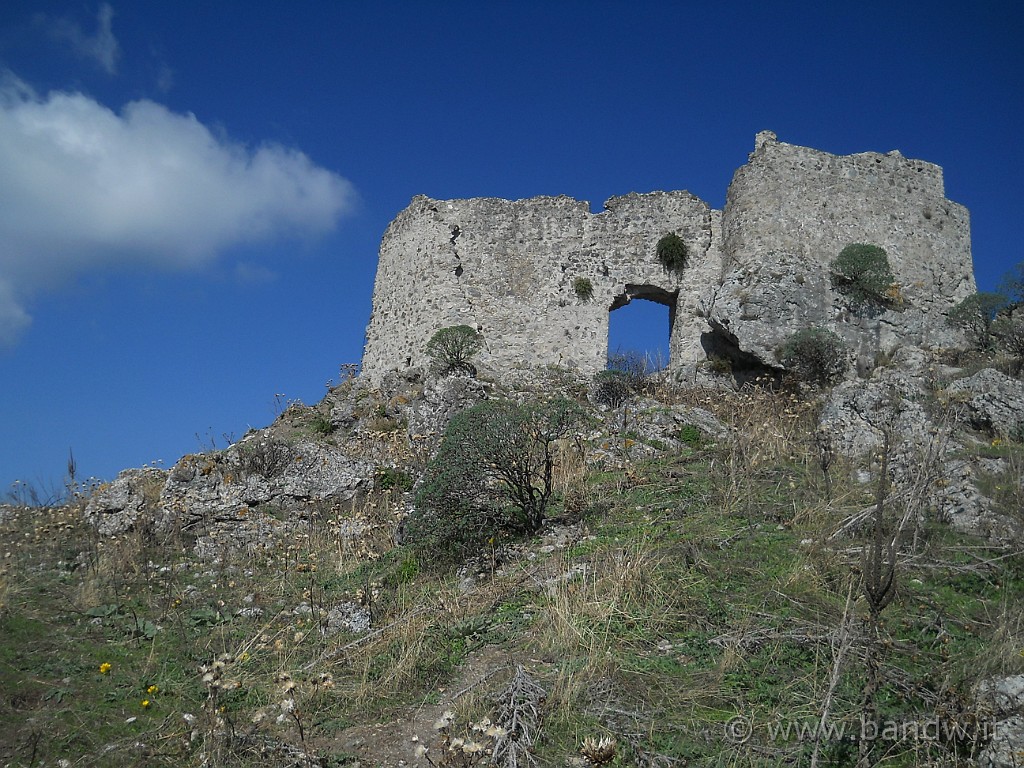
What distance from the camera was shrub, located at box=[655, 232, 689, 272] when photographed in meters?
18.2

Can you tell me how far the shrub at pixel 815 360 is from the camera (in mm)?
14609

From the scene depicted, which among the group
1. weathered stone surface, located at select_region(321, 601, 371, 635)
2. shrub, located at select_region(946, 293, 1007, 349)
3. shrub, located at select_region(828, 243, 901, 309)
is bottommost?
weathered stone surface, located at select_region(321, 601, 371, 635)

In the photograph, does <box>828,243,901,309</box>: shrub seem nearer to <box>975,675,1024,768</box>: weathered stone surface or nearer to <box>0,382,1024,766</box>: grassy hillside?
<box>0,382,1024,766</box>: grassy hillside

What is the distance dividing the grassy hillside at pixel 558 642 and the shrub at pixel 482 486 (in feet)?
0.86

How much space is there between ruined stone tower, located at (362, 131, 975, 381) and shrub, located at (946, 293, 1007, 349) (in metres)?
0.31

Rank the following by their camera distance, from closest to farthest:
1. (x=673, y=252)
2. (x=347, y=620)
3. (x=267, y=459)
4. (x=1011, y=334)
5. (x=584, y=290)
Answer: (x=347, y=620) → (x=267, y=459) → (x=1011, y=334) → (x=673, y=252) → (x=584, y=290)

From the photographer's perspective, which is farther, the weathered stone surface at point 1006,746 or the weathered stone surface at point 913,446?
the weathered stone surface at point 913,446

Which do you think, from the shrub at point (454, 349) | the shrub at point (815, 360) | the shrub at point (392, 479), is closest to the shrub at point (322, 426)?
the shrub at point (454, 349)

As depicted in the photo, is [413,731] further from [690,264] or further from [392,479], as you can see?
[690,264]

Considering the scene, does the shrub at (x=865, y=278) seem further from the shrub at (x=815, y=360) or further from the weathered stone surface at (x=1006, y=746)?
the weathered stone surface at (x=1006, y=746)

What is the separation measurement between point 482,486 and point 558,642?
2.88 m

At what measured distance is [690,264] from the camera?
1833cm

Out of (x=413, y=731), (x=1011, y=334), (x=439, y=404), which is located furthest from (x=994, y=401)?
(x=413, y=731)

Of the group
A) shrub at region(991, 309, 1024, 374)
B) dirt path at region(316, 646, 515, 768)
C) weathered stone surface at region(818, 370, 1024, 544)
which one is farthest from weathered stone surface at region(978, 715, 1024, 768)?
shrub at region(991, 309, 1024, 374)
